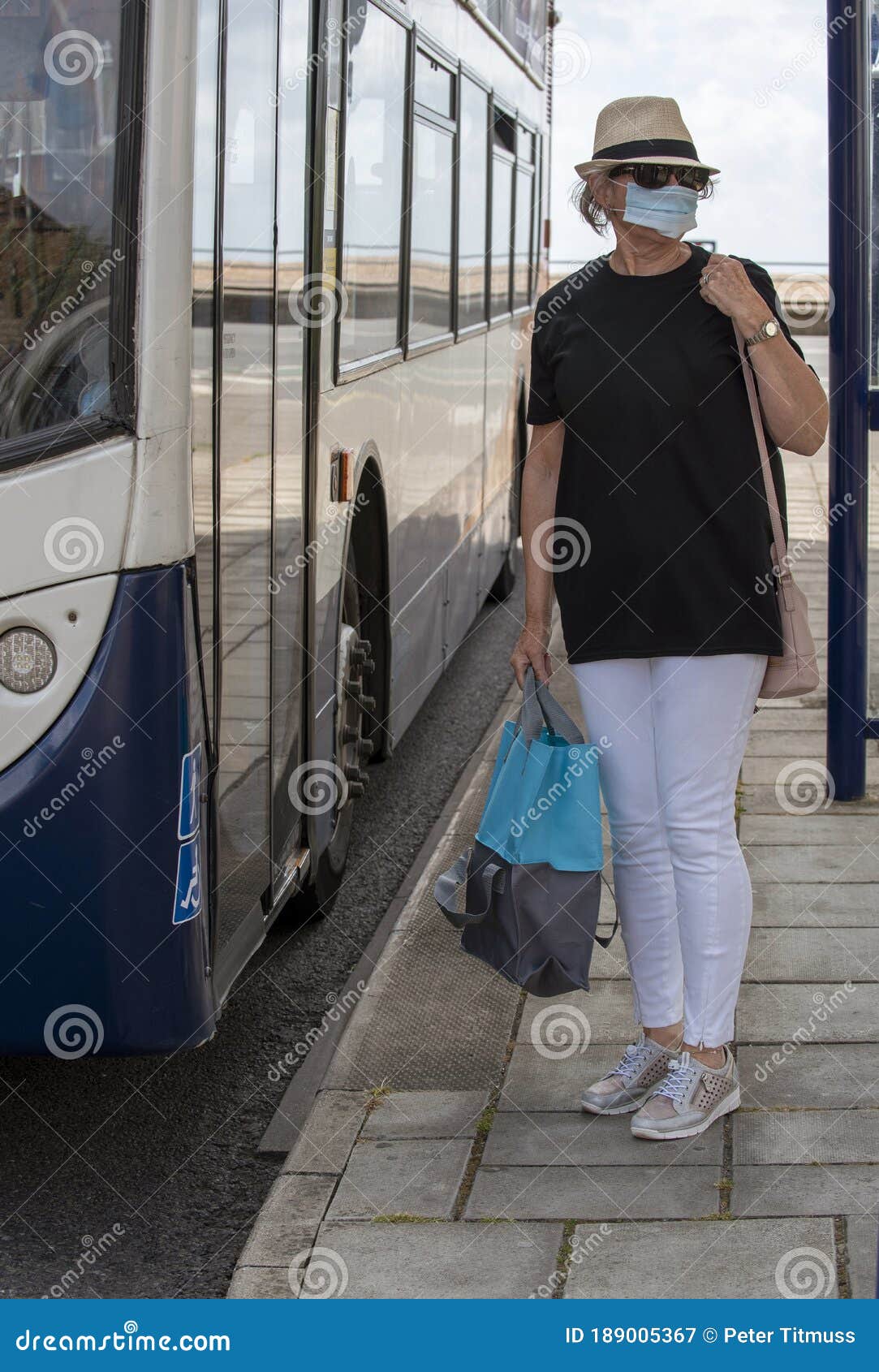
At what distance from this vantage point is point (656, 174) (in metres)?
3.58

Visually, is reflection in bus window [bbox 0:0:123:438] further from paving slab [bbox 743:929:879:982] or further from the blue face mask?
paving slab [bbox 743:929:879:982]

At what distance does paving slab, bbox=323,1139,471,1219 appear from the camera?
11.7ft

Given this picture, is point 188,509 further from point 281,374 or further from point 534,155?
point 534,155

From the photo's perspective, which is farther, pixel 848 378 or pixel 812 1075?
pixel 848 378

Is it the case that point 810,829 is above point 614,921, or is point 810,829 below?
above

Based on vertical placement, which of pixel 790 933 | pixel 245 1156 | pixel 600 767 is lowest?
pixel 245 1156

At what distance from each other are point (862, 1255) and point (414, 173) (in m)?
4.28

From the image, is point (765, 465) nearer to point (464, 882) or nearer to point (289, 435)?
point (464, 882)

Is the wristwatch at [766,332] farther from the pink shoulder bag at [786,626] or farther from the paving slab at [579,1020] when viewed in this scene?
the paving slab at [579,1020]

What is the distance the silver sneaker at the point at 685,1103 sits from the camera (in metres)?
3.80

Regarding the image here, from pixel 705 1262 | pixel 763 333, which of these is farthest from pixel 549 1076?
pixel 763 333

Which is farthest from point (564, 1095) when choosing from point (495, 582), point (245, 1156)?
point (495, 582)
